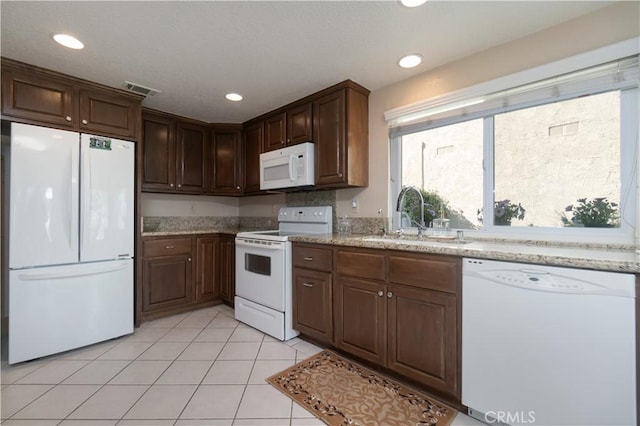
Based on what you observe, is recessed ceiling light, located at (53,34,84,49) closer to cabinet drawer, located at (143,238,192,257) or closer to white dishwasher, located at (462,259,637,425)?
cabinet drawer, located at (143,238,192,257)

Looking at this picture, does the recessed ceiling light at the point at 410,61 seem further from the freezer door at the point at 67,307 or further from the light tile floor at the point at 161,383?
the freezer door at the point at 67,307

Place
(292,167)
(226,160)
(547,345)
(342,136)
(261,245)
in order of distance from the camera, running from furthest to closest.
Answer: (226,160) → (292,167) → (261,245) → (342,136) → (547,345)

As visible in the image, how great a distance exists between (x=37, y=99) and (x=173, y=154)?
1.25m

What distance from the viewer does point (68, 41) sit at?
1.81 metres

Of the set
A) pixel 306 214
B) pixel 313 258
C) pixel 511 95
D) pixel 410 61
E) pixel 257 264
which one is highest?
pixel 410 61

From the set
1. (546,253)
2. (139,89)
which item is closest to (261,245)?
(139,89)

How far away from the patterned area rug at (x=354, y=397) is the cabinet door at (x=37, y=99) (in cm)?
262

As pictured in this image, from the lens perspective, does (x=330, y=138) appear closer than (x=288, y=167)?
Yes

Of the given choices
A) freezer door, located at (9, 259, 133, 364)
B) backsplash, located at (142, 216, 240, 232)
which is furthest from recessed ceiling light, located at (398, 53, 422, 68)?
backsplash, located at (142, 216, 240, 232)

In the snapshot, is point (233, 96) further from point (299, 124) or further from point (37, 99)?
point (37, 99)

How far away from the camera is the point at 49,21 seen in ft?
5.32

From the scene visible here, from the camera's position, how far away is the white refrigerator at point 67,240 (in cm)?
198

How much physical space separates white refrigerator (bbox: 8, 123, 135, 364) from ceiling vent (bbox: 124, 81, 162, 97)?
501mm

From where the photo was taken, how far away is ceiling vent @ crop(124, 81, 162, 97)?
95.4 inches
